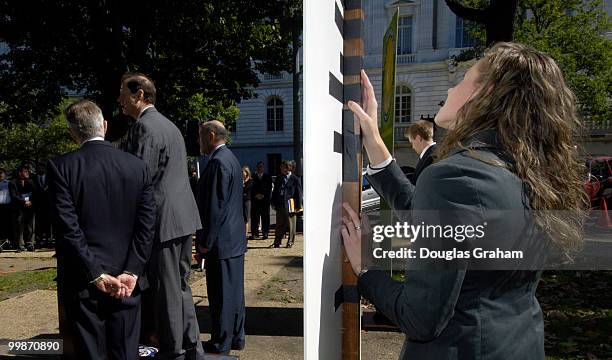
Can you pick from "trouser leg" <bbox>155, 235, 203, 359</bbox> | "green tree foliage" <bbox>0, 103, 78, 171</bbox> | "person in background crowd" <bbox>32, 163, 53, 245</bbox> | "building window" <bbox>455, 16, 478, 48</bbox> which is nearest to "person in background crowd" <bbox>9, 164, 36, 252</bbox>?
"person in background crowd" <bbox>32, 163, 53, 245</bbox>

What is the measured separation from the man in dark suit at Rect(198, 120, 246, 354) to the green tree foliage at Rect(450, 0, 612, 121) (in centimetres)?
1562

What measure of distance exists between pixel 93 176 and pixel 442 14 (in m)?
22.3

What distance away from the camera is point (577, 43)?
17.0 metres

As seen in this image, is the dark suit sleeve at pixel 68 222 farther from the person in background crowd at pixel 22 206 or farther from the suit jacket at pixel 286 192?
the person in background crowd at pixel 22 206

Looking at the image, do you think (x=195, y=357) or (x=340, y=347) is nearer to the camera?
(x=340, y=347)

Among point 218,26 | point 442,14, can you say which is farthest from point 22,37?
point 442,14

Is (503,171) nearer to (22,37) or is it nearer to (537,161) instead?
(537,161)

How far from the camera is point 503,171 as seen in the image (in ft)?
3.68

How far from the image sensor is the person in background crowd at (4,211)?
35.5 ft

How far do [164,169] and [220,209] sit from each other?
83cm

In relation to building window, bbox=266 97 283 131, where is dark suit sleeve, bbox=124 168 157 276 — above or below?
below

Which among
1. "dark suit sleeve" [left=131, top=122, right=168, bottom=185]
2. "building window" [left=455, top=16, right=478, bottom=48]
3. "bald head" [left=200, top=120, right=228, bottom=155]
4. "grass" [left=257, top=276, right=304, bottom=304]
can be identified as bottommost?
"grass" [left=257, top=276, right=304, bottom=304]

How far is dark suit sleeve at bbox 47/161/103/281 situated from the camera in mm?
2506

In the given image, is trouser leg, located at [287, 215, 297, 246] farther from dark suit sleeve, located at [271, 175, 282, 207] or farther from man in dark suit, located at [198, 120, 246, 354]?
man in dark suit, located at [198, 120, 246, 354]
